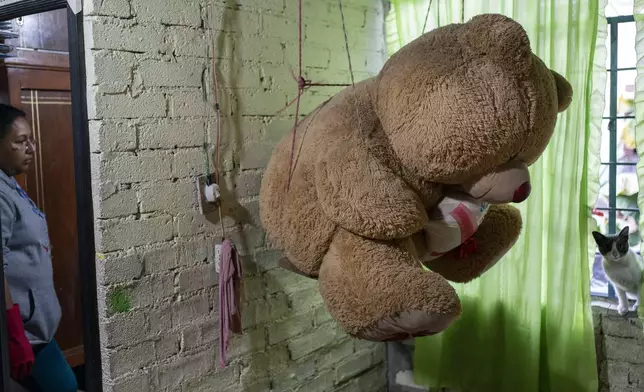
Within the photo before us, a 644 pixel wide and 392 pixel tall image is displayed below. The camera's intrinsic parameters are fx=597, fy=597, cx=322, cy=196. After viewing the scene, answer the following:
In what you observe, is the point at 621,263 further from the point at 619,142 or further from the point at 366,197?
the point at 366,197

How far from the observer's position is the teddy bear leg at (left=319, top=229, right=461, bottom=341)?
0.94 metres

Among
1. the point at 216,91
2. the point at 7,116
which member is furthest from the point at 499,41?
the point at 7,116

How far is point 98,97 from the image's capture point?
133cm

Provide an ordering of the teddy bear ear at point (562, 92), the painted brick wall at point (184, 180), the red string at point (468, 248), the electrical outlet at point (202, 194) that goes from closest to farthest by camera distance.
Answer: the teddy bear ear at point (562, 92) → the red string at point (468, 248) → the painted brick wall at point (184, 180) → the electrical outlet at point (202, 194)

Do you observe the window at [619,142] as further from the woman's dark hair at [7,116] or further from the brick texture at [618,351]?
the woman's dark hair at [7,116]

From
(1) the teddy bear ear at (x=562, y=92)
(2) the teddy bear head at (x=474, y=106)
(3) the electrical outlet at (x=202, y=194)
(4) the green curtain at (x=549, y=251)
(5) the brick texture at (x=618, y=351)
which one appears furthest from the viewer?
(5) the brick texture at (x=618, y=351)

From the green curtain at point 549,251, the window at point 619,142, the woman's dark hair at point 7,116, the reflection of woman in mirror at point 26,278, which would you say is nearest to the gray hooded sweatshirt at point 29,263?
the reflection of woman in mirror at point 26,278

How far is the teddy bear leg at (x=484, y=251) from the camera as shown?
1.27m

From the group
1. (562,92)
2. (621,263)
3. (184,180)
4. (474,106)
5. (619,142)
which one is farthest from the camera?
(619,142)

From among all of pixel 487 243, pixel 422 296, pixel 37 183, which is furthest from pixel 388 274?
pixel 37 183

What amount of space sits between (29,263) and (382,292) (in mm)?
854

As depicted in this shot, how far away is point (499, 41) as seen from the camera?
937mm

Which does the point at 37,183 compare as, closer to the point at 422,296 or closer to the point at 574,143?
the point at 422,296

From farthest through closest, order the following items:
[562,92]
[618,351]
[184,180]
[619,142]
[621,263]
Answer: [619,142], [618,351], [621,263], [184,180], [562,92]
